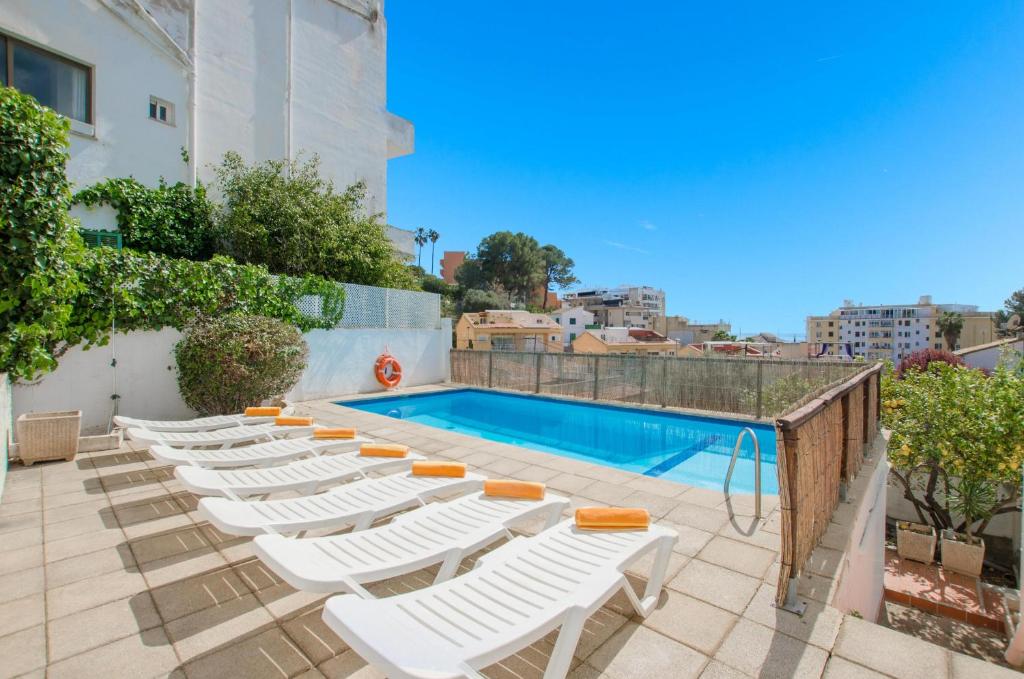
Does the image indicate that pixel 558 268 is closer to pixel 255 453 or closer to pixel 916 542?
pixel 916 542

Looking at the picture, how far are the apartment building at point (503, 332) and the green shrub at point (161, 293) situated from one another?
23.1 metres

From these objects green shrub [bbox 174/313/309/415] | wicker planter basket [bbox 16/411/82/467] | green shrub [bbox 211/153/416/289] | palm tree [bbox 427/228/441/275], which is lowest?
wicker planter basket [bbox 16/411/82/467]

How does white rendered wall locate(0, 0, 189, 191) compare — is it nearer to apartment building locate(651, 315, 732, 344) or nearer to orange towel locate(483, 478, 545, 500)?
orange towel locate(483, 478, 545, 500)

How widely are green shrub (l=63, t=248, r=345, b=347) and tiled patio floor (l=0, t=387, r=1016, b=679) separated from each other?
4072 millimetres

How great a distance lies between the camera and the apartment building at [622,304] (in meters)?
79.1

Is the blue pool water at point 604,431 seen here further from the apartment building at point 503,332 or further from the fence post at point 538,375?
the apartment building at point 503,332

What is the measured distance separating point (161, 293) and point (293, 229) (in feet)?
14.5

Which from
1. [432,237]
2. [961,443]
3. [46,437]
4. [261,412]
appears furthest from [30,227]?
[432,237]

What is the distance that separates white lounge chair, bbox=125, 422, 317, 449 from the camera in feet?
14.3

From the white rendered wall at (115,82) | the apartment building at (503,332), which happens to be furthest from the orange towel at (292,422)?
the apartment building at (503,332)

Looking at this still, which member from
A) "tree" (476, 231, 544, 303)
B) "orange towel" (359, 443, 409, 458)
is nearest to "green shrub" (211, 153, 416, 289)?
"orange towel" (359, 443, 409, 458)

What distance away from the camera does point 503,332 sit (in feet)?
114

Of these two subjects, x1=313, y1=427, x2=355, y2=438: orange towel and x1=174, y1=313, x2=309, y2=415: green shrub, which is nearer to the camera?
x1=313, y1=427, x2=355, y2=438: orange towel

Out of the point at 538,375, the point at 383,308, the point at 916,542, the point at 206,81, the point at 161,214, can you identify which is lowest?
the point at 916,542
